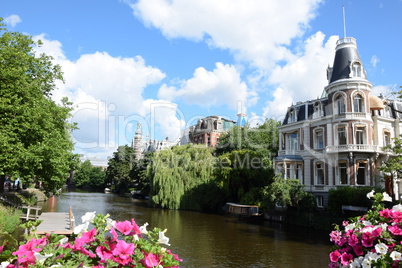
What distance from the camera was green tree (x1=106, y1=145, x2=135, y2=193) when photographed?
73375mm

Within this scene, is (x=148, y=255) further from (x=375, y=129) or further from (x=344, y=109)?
(x=375, y=129)

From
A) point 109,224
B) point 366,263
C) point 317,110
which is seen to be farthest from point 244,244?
point 109,224

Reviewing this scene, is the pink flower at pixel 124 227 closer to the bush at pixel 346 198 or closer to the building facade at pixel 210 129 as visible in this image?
the bush at pixel 346 198

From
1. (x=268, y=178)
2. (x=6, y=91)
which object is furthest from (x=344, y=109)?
(x=6, y=91)

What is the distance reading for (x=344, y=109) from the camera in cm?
2750

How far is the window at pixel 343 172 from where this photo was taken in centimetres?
2713

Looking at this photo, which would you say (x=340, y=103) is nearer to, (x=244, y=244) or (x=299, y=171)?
(x=299, y=171)

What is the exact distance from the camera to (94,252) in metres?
3.09

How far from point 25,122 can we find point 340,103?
24.2 meters

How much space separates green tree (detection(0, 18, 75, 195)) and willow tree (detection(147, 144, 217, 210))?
1480cm

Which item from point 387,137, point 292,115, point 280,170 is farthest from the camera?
point 292,115

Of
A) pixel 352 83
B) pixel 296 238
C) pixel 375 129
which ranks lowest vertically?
pixel 296 238

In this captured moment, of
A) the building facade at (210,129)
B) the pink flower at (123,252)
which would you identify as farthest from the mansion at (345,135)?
the building facade at (210,129)

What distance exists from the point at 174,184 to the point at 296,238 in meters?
17.8
